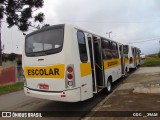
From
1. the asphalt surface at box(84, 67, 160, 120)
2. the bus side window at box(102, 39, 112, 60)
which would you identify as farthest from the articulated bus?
the bus side window at box(102, 39, 112, 60)

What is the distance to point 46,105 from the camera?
9.14 meters

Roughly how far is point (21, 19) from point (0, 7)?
217 cm

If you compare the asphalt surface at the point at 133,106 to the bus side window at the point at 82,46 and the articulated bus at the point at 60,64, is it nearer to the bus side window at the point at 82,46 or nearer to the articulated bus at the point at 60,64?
the articulated bus at the point at 60,64

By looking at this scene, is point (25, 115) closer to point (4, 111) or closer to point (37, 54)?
point (4, 111)

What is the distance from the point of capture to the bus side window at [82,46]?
775 cm

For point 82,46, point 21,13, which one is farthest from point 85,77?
point 21,13

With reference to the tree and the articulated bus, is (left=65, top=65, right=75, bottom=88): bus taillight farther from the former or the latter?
the tree

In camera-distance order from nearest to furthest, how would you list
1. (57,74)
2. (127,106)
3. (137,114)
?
(137,114), (57,74), (127,106)

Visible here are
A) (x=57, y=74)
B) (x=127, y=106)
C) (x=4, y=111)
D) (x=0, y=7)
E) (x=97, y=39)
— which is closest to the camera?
(x=57, y=74)

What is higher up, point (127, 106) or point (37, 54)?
point (37, 54)

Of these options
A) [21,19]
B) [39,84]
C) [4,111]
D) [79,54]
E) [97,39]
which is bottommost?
[4,111]

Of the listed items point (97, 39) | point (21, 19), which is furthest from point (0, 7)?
point (97, 39)

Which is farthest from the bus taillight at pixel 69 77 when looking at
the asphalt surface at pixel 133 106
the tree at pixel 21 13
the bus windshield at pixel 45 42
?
the tree at pixel 21 13

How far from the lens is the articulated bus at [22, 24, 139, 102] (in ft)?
23.3
